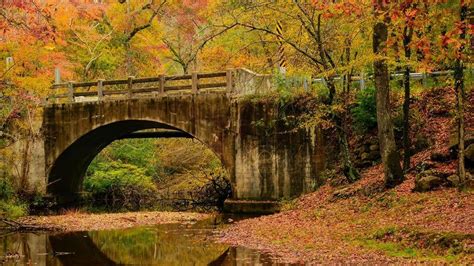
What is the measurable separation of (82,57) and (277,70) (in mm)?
15148

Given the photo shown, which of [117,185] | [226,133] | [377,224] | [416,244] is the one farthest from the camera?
[117,185]

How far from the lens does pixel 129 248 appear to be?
1486 centimetres

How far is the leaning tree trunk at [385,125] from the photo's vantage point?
1673 centimetres

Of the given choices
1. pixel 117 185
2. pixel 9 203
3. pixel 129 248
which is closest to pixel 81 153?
pixel 117 185

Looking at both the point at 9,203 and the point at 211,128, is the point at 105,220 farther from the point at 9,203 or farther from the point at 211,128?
the point at 211,128

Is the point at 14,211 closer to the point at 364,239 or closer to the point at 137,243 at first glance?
the point at 137,243

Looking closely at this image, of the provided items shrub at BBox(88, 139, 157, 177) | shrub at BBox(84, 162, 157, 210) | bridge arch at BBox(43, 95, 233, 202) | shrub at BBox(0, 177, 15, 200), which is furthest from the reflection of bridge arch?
shrub at BBox(88, 139, 157, 177)

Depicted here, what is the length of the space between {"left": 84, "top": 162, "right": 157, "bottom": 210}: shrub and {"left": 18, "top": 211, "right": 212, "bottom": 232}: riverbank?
7377 millimetres

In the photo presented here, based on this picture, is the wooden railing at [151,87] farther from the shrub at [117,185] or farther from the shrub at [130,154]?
the shrub at [130,154]

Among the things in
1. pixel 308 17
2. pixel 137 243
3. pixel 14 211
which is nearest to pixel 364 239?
pixel 137 243

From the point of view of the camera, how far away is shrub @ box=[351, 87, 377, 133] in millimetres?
21094

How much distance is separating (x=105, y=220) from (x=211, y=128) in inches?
210

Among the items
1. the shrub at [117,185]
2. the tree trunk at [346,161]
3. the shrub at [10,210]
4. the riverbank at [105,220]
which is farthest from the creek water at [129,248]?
the shrub at [117,185]

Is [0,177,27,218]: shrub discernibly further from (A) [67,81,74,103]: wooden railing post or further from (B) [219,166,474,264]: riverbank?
(B) [219,166,474,264]: riverbank
